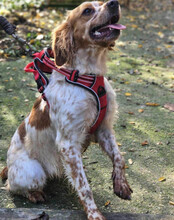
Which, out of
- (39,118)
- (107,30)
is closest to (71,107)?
(39,118)

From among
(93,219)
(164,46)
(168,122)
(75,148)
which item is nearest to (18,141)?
(75,148)

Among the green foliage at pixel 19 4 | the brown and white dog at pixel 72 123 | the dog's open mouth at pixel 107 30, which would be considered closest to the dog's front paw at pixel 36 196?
the brown and white dog at pixel 72 123

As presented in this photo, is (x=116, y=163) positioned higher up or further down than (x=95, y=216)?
higher up

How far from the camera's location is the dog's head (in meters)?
3.22

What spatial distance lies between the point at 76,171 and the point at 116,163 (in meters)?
0.43

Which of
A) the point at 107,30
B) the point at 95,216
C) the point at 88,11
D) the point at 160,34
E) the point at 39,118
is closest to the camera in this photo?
the point at 95,216

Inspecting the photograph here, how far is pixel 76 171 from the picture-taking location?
3158mm

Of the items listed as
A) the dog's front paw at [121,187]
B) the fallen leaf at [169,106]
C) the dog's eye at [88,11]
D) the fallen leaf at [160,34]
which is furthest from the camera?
the fallen leaf at [160,34]

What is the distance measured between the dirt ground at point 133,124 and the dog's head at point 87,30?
0.49 m

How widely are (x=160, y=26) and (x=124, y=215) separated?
951 cm

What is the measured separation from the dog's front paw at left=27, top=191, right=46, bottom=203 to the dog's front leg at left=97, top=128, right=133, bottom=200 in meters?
0.85

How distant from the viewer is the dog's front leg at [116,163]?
125 inches

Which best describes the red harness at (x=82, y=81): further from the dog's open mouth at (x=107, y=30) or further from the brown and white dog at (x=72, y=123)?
the dog's open mouth at (x=107, y=30)

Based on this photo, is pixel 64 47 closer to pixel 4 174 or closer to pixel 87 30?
pixel 87 30
